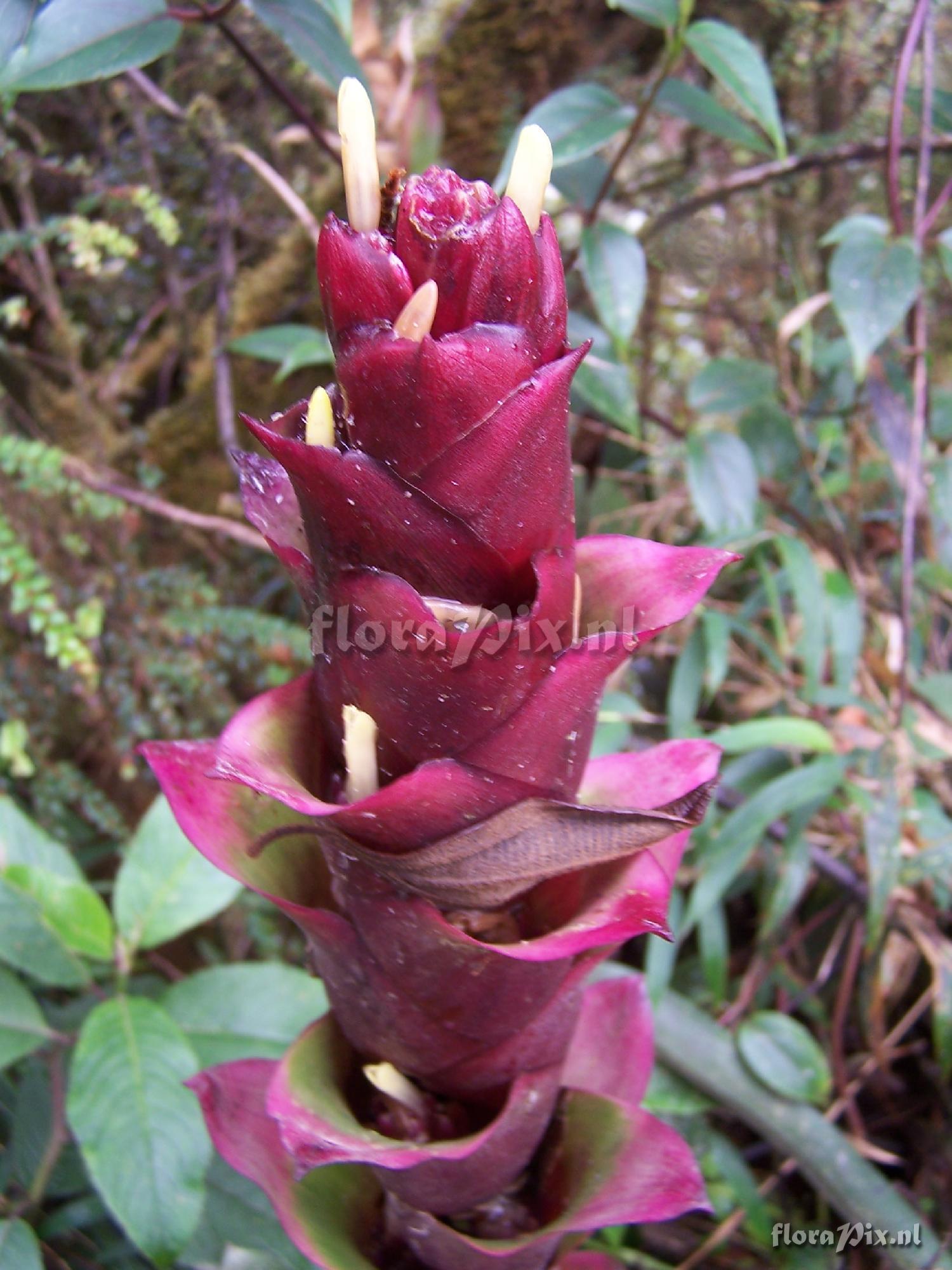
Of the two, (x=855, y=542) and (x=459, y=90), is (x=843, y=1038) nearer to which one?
(x=855, y=542)

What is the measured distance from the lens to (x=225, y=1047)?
66 cm

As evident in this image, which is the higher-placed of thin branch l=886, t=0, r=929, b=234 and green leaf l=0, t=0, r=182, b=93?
green leaf l=0, t=0, r=182, b=93

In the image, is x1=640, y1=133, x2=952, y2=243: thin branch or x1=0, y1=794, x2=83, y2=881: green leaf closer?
x1=0, y1=794, x2=83, y2=881: green leaf

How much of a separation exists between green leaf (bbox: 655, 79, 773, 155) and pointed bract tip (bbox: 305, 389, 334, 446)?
0.66m

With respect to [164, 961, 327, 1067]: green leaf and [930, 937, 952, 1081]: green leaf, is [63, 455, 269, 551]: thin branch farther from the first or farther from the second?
[930, 937, 952, 1081]: green leaf

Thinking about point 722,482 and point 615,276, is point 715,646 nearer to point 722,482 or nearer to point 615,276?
point 722,482

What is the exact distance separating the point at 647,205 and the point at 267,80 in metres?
0.63

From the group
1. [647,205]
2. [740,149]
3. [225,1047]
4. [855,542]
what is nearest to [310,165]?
[647,205]

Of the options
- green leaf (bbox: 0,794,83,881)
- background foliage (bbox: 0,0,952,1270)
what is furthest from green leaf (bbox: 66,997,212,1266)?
green leaf (bbox: 0,794,83,881)

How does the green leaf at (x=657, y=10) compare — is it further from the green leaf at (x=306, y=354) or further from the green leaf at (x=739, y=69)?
the green leaf at (x=306, y=354)

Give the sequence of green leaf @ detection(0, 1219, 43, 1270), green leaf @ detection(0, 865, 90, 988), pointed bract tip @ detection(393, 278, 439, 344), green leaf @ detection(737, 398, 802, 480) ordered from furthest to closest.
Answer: green leaf @ detection(737, 398, 802, 480) → green leaf @ detection(0, 865, 90, 988) → green leaf @ detection(0, 1219, 43, 1270) → pointed bract tip @ detection(393, 278, 439, 344)

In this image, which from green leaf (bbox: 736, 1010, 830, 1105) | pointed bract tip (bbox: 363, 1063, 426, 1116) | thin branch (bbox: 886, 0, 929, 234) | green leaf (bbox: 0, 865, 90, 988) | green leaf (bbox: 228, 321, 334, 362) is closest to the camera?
pointed bract tip (bbox: 363, 1063, 426, 1116)

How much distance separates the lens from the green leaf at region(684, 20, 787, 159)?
694mm

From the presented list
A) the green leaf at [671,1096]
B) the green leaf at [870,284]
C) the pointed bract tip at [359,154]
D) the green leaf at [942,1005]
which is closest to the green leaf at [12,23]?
the pointed bract tip at [359,154]
